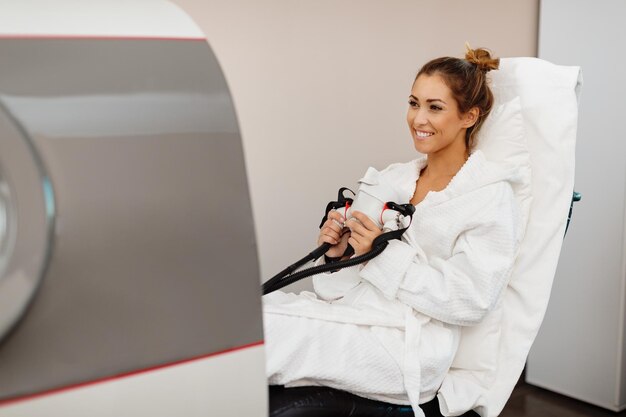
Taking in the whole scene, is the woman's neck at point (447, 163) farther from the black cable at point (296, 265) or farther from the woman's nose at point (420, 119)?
the black cable at point (296, 265)

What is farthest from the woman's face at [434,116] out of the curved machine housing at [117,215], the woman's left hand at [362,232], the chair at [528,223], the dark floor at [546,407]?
the dark floor at [546,407]

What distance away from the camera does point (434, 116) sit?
1.84 m

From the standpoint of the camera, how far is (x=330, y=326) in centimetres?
146

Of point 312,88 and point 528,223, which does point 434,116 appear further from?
point 312,88

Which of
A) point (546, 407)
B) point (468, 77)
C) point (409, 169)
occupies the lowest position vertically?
point (546, 407)

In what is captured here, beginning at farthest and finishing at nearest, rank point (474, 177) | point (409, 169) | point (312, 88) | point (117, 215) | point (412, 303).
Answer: point (312, 88) → point (409, 169) → point (474, 177) → point (412, 303) → point (117, 215)

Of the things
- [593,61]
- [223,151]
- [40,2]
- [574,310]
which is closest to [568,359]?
[574,310]

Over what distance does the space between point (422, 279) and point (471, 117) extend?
53 centimetres

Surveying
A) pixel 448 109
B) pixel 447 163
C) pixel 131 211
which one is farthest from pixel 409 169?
pixel 131 211

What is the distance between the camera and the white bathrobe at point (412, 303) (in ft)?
4.65

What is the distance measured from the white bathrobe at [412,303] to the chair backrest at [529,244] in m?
0.07

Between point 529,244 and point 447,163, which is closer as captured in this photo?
point 529,244

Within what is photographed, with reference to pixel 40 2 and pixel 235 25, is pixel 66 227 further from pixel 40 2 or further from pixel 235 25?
pixel 235 25

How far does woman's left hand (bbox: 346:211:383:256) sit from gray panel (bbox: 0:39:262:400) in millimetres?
686
